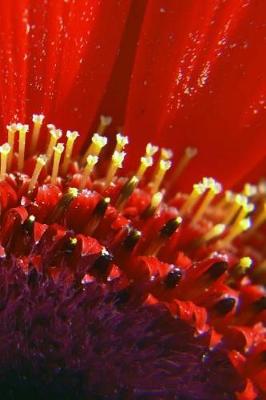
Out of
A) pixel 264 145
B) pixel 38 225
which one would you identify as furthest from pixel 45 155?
pixel 264 145

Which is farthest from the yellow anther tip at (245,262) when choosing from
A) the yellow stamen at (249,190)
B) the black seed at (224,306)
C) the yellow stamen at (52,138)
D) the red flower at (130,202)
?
the yellow stamen at (52,138)

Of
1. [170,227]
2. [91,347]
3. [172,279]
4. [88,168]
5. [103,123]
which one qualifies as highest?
[103,123]

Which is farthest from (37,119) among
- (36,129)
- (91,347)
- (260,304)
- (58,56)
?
(260,304)

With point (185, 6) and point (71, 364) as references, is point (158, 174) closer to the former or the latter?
point (185, 6)

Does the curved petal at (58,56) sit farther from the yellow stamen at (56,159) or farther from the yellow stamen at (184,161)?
the yellow stamen at (184,161)

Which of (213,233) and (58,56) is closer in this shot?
(58,56)

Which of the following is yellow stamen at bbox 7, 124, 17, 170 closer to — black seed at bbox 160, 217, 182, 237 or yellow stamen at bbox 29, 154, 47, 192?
yellow stamen at bbox 29, 154, 47, 192

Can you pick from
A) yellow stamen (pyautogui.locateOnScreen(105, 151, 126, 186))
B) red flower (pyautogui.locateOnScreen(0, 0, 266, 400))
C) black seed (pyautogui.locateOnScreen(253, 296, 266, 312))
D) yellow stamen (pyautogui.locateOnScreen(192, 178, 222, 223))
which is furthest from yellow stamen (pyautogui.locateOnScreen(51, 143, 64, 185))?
black seed (pyautogui.locateOnScreen(253, 296, 266, 312))

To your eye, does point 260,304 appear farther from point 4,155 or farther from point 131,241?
point 4,155
